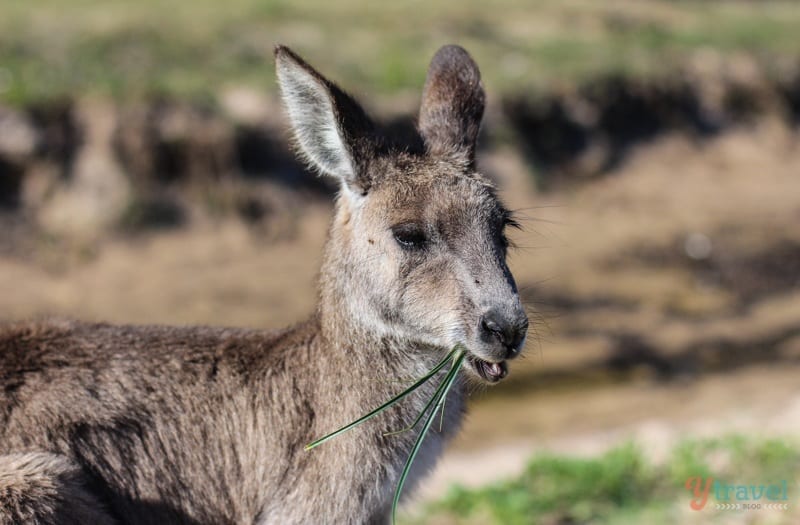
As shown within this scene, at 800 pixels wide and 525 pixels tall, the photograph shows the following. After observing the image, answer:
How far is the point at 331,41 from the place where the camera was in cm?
1434

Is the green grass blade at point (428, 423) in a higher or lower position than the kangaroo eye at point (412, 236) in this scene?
lower

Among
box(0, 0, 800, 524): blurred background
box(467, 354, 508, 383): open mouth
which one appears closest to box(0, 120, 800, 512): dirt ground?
box(0, 0, 800, 524): blurred background

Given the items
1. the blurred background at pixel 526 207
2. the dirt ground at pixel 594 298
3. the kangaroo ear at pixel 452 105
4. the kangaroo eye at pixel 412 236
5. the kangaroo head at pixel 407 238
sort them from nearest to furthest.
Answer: the kangaroo head at pixel 407 238, the kangaroo eye at pixel 412 236, the kangaroo ear at pixel 452 105, the blurred background at pixel 526 207, the dirt ground at pixel 594 298

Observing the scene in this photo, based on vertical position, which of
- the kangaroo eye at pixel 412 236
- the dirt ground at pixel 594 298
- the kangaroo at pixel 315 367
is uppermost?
the dirt ground at pixel 594 298

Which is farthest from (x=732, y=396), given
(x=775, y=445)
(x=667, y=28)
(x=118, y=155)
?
(x=667, y=28)

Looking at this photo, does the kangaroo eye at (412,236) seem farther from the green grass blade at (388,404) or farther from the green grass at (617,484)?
the green grass at (617,484)

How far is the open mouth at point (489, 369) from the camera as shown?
419cm

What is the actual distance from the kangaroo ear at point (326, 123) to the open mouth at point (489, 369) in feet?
2.85

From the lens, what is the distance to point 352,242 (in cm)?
442

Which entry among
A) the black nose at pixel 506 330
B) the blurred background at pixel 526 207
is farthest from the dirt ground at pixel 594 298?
the black nose at pixel 506 330

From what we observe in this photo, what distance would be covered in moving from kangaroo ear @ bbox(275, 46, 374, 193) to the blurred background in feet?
9.19

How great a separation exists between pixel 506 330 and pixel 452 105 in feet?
4.18

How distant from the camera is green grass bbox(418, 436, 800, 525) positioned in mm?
6281

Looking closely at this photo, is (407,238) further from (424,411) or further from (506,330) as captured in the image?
(424,411)
